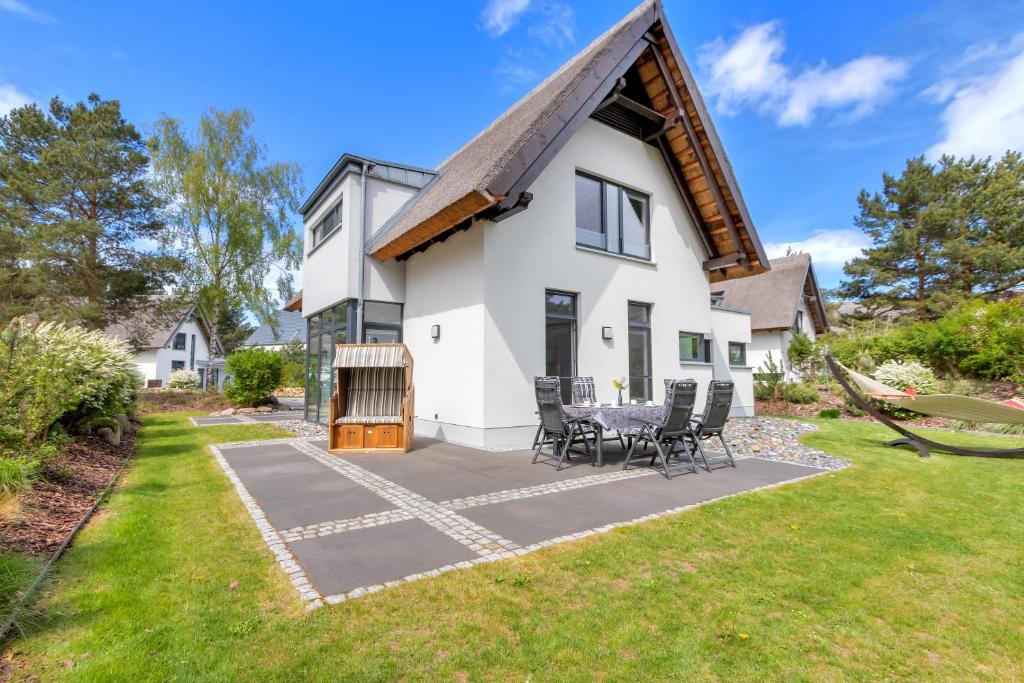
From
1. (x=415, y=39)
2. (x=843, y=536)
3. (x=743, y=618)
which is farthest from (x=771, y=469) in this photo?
(x=415, y=39)

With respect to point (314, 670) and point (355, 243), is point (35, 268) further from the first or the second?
point (314, 670)

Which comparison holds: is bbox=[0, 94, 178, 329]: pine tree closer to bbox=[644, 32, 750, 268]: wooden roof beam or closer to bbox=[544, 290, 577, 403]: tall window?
bbox=[544, 290, 577, 403]: tall window

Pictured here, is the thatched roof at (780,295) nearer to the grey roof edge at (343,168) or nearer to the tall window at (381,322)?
the grey roof edge at (343,168)

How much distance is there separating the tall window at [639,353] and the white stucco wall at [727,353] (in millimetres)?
3024

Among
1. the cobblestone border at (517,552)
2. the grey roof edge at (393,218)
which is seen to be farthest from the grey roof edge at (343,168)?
the cobblestone border at (517,552)

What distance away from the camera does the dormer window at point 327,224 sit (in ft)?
34.8

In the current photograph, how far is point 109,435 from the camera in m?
7.41

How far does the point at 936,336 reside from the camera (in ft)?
47.9

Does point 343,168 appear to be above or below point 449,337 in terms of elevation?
above

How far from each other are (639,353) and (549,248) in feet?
10.4

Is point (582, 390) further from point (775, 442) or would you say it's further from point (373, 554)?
point (373, 554)

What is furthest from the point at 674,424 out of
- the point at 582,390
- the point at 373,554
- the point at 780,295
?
the point at 780,295

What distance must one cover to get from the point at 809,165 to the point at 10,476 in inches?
1145

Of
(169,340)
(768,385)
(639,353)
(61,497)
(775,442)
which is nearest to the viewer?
(61,497)
